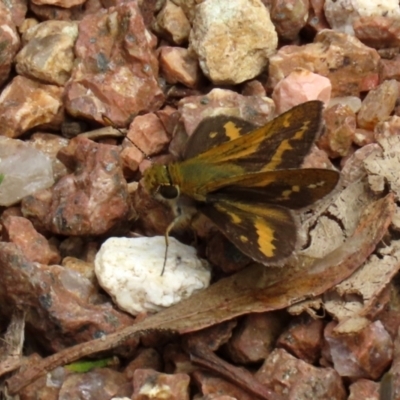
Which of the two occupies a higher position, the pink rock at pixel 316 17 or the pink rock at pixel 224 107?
the pink rock at pixel 316 17

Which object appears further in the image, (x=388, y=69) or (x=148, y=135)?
(x=388, y=69)

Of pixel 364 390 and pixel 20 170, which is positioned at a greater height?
pixel 20 170

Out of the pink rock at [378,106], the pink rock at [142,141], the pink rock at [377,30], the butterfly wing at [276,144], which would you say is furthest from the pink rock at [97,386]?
the pink rock at [377,30]

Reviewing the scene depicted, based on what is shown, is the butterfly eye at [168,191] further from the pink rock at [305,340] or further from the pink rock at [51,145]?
the pink rock at [305,340]

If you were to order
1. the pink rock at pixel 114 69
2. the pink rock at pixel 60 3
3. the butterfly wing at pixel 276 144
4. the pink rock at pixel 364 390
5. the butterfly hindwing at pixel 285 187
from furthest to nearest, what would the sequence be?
the pink rock at pixel 60 3
the pink rock at pixel 114 69
the butterfly wing at pixel 276 144
the butterfly hindwing at pixel 285 187
the pink rock at pixel 364 390

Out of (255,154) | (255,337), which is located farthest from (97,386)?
(255,154)

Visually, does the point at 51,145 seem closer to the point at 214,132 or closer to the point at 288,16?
the point at 214,132

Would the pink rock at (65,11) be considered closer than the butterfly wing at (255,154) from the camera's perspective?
No

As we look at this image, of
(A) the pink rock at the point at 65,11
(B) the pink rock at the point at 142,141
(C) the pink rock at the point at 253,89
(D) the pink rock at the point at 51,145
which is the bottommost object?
(D) the pink rock at the point at 51,145
